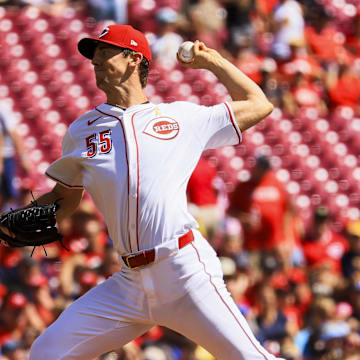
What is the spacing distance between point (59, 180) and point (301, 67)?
18.7ft

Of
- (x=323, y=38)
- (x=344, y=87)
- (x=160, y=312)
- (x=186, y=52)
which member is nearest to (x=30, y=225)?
(x=160, y=312)

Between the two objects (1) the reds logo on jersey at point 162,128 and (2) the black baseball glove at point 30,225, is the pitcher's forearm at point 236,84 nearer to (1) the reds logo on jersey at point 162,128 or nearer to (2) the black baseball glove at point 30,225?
(1) the reds logo on jersey at point 162,128

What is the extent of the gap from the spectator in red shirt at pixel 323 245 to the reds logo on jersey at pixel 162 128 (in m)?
4.15

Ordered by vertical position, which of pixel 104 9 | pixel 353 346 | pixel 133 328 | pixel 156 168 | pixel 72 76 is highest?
pixel 156 168

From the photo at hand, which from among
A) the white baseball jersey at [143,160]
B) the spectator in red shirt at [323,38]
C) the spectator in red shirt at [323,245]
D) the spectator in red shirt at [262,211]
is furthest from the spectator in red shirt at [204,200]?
the white baseball jersey at [143,160]

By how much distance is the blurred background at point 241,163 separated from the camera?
5988mm

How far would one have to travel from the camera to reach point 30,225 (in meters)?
3.42

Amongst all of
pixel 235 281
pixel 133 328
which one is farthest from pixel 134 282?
pixel 235 281

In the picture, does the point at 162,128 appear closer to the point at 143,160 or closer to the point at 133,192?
the point at 143,160

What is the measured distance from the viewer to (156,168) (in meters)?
3.19

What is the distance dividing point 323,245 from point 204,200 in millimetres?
1366

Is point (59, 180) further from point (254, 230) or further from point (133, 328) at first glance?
point (254, 230)

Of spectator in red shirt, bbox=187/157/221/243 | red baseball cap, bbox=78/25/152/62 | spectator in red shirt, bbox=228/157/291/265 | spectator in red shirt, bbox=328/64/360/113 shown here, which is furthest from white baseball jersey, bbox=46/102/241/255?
spectator in red shirt, bbox=328/64/360/113

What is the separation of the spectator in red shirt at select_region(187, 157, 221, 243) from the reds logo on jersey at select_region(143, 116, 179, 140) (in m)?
3.36
